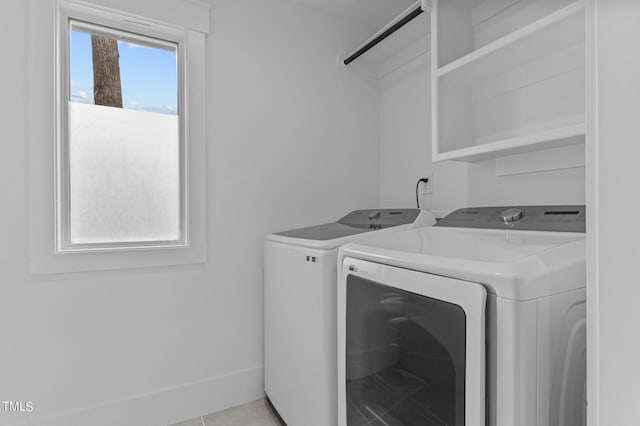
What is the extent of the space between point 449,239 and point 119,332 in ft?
5.38

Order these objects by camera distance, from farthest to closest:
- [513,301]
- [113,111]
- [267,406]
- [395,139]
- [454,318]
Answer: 1. [395,139]
2. [267,406]
3. [113,111]
4. [454,318]
5. [513,301]

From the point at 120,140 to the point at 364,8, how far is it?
1.71 meters

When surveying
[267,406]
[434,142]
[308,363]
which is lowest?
[267,406]

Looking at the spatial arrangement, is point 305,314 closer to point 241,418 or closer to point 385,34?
point 241,418

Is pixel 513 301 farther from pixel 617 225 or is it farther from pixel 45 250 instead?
pixel 45 250

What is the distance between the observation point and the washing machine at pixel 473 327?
0.74 metres

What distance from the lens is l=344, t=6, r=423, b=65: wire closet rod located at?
176 cm

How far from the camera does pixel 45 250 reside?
61.2 inches

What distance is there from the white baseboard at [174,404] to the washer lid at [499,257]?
1223 mm

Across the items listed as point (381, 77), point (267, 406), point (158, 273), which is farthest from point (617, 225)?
point (381, 77)

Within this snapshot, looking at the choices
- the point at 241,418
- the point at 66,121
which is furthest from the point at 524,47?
the point at 241,418

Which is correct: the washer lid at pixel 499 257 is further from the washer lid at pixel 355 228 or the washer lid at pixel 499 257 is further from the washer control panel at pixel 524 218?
the washer lid at pixel 355 228

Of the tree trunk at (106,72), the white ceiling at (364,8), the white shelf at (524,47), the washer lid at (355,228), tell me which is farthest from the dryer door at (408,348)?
the white ceiling at (364,8)

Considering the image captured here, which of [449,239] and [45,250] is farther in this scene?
Result: [45,250]
